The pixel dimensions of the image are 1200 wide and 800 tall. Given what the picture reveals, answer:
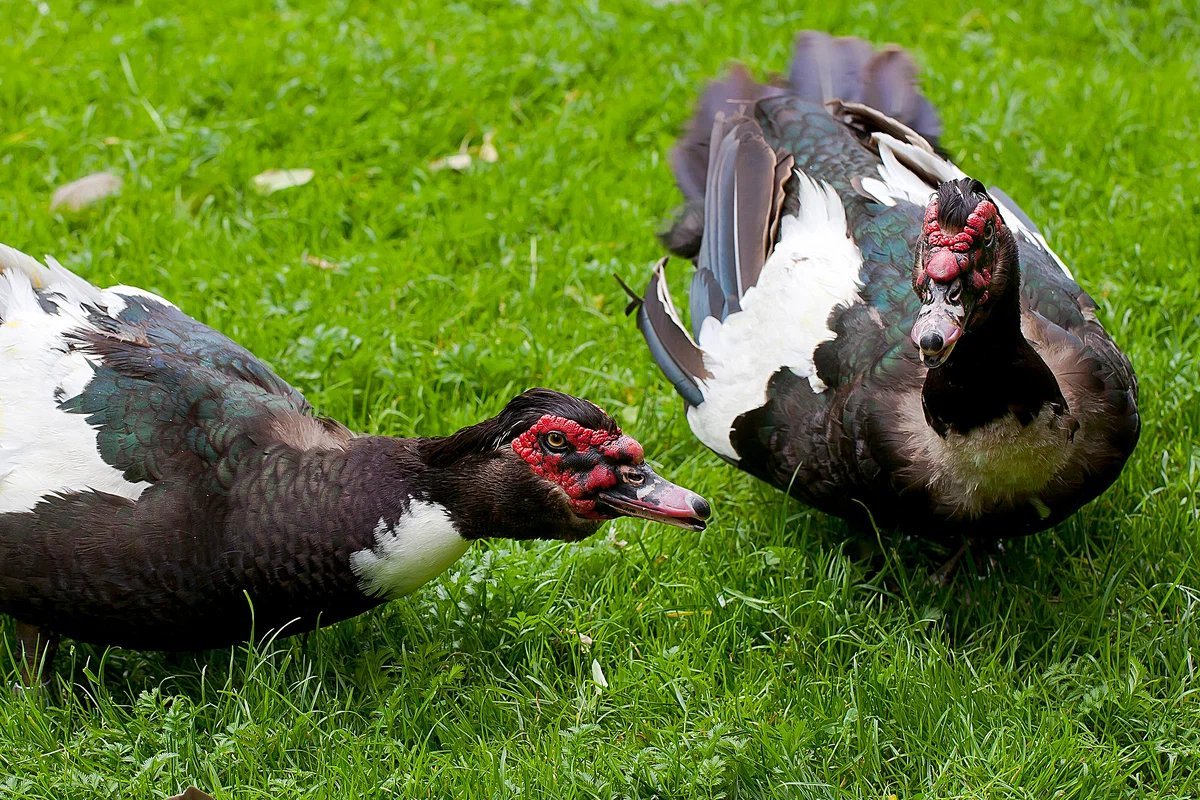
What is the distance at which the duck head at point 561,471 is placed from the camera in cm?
306

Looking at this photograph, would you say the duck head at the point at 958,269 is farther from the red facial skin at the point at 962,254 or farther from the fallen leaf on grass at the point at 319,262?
the fallen leaf on grass at the point at 319,262

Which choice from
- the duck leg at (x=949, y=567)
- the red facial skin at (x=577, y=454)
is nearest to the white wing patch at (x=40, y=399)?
the red facial skin at (x=577, y=454)

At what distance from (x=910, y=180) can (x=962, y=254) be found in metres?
1.21

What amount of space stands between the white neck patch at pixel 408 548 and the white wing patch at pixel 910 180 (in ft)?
5.71

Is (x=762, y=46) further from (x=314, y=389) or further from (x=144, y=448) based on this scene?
(x=144, y=448)

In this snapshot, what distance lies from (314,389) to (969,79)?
10.5 feet

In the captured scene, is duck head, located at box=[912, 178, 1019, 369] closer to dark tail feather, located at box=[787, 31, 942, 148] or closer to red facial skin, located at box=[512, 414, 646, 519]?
red facial skin, located at box=[512, 414, 646, 519]

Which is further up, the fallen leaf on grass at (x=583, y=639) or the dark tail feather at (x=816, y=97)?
the dark tail feather at (x=816, y=97)

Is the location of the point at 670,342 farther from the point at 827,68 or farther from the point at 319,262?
the point at 319,262

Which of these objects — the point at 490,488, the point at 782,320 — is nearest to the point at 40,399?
the point at 490,488

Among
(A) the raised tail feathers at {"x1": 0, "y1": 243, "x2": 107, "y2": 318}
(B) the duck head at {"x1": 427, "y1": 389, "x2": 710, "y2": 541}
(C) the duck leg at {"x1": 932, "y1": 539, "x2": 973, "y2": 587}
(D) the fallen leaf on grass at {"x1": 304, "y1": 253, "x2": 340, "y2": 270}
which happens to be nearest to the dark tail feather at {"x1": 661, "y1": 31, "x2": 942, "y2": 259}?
(D) the fallen leaf on grass at {"x1": 304, "y1": 253, "x2": 340, "y2": 270}

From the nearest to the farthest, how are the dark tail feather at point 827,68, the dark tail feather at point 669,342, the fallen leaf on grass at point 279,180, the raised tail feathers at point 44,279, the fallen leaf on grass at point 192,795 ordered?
1. the fallen leaf on grass at point 192,795
2. the raised tail feathers at point 44,279
3. the dark tail feather at point 669,342
4. the dark tail feather at point 827,68
5. the fallen leaf on grass at point 279,180

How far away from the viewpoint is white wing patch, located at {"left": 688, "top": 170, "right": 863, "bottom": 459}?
3.81 metres

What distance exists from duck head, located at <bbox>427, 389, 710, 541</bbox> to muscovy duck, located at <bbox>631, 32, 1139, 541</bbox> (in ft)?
2.17
